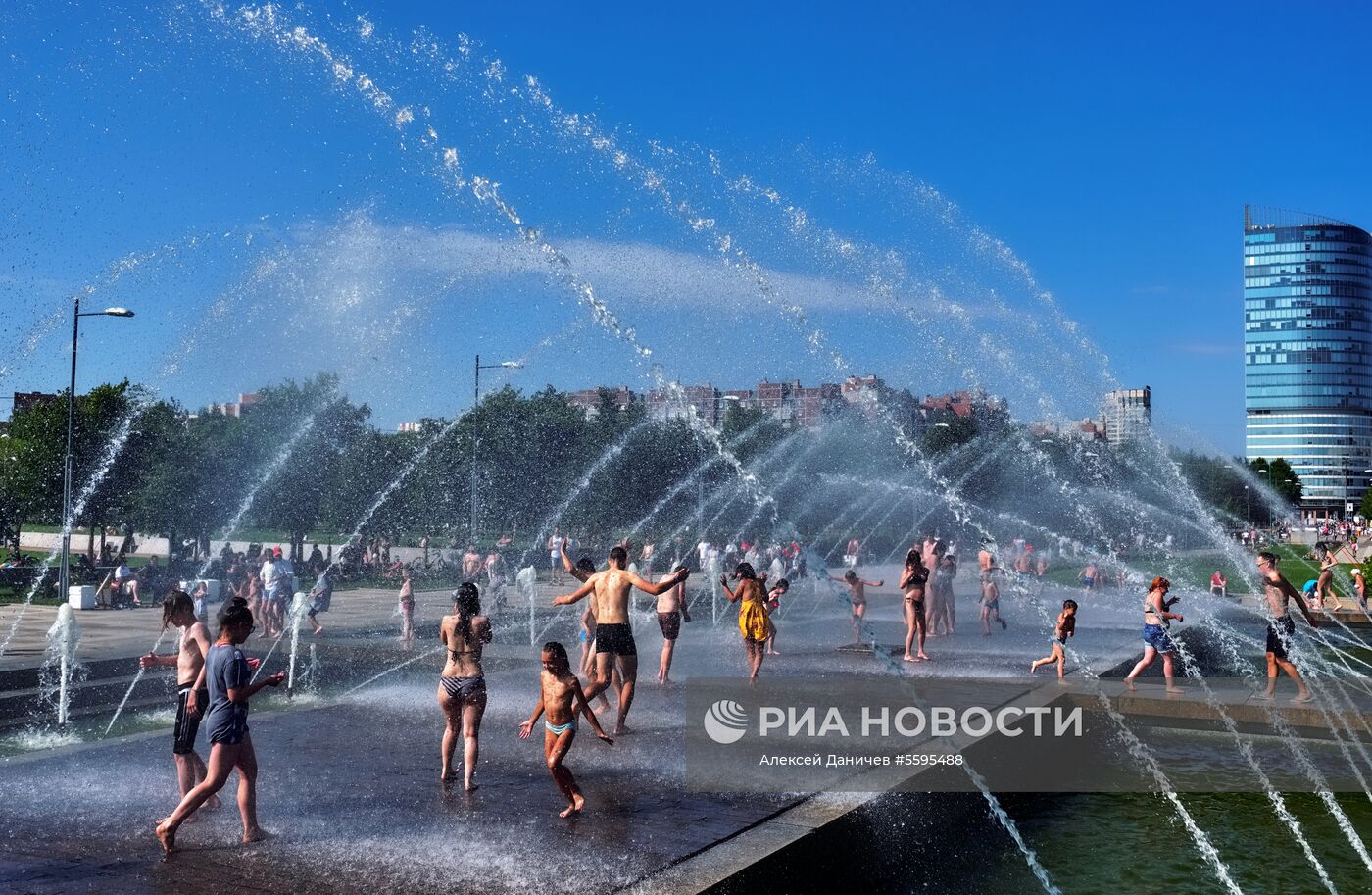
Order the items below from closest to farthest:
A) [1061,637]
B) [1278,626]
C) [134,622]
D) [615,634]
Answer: [615,634], [1278,626], [1061,637], [134,622]

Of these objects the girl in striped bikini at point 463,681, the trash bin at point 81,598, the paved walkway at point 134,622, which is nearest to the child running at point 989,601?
the paved walkway at point 134,622

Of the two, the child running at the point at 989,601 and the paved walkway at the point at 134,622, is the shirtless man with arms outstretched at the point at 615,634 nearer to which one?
the paved walkway at the point at 134,622

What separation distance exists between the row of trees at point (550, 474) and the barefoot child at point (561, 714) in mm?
26499


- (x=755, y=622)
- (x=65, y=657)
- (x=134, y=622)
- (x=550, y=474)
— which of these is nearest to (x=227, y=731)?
(x=65, y=657)

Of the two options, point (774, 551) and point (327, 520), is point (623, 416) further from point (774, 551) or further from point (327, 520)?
point (774, 551)

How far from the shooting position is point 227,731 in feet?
21.6

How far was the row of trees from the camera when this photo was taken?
38.7 m

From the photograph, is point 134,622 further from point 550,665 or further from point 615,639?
point 550,665

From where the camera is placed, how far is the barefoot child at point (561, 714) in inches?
281

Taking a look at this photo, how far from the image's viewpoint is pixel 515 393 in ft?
178

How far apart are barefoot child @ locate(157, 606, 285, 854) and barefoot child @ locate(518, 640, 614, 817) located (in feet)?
5.58

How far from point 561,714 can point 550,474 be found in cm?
4647

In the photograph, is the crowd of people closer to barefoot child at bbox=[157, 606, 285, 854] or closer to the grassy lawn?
barefoot child at bbox=[157, 606, 285, 854]

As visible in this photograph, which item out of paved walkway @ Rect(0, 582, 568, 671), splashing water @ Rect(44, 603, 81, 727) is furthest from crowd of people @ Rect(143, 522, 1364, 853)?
paved walkway @ Rect(0, 582, 568, 671)
